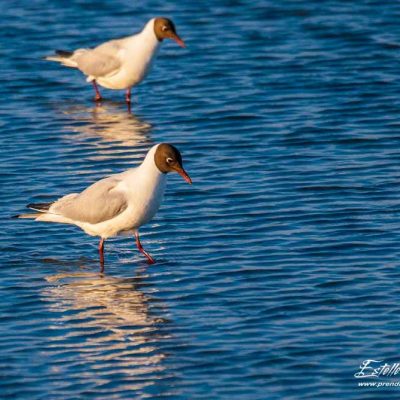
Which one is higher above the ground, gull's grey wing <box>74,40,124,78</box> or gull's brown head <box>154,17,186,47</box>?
gull's brown head <box>154,17,186,47</box>

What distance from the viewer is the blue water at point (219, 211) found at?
10320 millimetres

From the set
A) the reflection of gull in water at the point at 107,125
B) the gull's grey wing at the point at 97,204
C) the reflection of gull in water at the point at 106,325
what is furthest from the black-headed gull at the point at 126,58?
the reflection of gull in water at the point at 106,325

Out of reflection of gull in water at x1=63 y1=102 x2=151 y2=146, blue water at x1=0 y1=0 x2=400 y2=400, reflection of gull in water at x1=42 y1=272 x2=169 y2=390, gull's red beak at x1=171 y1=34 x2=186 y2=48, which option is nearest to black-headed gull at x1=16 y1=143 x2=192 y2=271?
blue water at x1=0 y1=0 x2=400 y2=400

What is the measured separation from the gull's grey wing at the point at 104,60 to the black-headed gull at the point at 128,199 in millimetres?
6434

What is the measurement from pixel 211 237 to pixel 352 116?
5163 millimetres

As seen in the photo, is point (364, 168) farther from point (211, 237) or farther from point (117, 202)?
point (117, 202)

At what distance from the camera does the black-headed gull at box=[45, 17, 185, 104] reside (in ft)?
62.4

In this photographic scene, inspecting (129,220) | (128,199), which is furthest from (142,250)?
(128,199)

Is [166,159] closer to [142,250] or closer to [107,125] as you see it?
[142,250]

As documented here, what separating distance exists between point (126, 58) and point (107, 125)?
1212mm

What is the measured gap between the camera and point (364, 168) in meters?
15.7

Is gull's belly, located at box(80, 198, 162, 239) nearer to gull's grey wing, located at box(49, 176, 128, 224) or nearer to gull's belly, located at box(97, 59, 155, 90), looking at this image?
gull's grey wing, located at box(49, 176, 128, 224)

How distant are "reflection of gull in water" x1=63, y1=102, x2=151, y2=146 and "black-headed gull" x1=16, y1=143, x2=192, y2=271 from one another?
14.6 feet

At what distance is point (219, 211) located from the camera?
14.4 m
